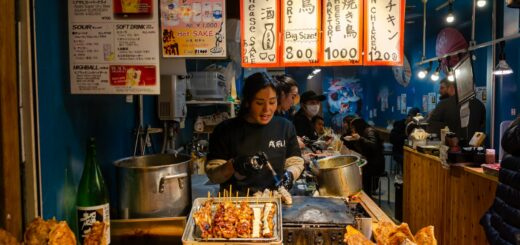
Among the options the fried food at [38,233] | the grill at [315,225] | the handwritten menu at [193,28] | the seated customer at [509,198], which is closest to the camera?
the fried food at [38,233]

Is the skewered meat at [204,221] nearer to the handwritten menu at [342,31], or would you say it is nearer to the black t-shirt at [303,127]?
the handwritten menu at [342,31]

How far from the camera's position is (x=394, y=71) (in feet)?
38.6

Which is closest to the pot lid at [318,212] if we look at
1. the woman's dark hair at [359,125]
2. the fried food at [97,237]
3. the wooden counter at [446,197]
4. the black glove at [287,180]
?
the black glove at [287,180]

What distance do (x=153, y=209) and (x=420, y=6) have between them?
8.29m

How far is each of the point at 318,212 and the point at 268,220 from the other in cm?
27

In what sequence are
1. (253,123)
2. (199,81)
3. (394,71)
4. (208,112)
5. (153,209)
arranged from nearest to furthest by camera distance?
(153,209) → (253,123) → (199,81) → (208,112) → (394,71)

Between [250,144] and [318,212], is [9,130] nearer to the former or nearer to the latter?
[318,212]

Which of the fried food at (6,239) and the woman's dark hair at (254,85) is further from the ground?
the woman's dark hair at (254,85)

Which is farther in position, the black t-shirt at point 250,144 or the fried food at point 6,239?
the black t-shirt at point 250,144

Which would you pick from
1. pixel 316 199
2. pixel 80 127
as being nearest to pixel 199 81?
pixel 80 127

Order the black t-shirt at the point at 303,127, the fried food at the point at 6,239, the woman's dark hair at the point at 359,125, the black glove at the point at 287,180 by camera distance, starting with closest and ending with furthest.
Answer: the fried food at the point at 6,239, the black glove at the point at 287,180, the black t-shirt at the point at 303,127, the woman's dark hair at the point at 359,125

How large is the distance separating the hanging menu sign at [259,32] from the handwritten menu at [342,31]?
A: 1.33ft

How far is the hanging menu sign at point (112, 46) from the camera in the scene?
1945 mm

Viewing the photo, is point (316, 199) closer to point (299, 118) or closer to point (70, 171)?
point (70, 171)
